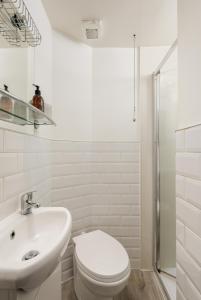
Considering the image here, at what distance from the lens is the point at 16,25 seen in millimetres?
1016

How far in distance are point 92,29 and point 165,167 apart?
4.40 ft

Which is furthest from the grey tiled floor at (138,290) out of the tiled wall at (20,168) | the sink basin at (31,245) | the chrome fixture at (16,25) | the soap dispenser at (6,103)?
the chrome fixture at (16,25)

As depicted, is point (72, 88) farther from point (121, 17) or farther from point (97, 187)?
point (97, 187)

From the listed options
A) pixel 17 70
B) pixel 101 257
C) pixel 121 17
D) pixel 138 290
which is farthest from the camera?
pixel 138 290

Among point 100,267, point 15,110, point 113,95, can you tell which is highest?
point 113,95

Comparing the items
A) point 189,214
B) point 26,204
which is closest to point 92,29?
point 26,204

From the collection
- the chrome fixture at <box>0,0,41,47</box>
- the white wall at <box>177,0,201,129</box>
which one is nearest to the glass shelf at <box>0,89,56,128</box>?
the chrome fixture at <box>0,0,41,47</box>

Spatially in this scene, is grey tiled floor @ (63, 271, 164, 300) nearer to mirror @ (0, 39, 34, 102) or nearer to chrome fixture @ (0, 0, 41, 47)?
mirror @ (0, 39, 34, 102)

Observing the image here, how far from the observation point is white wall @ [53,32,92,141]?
177cm

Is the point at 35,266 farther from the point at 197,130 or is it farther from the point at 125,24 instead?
the point at 125,24

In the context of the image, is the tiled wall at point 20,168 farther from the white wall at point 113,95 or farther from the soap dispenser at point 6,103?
the white wall at point 113,95

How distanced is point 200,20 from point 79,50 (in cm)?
135

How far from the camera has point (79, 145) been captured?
1916mm

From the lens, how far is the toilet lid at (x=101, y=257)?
1228mm
